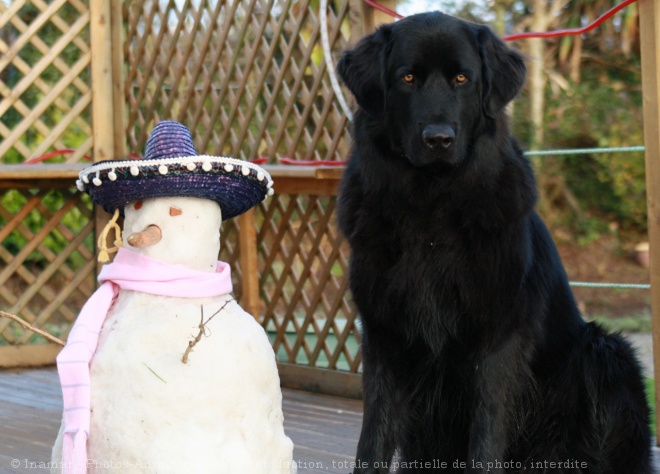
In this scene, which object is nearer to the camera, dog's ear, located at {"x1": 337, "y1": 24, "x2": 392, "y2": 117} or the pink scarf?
the pink scarf

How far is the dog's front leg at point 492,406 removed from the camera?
2062mm

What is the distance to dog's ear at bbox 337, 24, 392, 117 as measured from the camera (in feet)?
7.04

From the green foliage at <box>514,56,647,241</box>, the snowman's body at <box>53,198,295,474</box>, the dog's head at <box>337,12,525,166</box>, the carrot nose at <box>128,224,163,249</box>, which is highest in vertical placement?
the dog's head at <box>337,12,525,166</box>

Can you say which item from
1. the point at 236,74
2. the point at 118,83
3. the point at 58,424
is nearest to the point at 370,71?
the point at 58,424

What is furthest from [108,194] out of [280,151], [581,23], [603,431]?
[581,23]

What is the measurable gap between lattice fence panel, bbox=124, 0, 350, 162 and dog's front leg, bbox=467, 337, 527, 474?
5.93 feet

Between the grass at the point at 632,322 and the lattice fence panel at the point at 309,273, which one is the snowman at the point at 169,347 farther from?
the grass at the point at 632,322

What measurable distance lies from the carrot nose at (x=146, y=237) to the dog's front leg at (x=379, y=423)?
0.60 metres

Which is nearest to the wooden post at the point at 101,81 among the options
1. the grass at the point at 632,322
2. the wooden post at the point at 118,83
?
the wooden post at the point at 118,83

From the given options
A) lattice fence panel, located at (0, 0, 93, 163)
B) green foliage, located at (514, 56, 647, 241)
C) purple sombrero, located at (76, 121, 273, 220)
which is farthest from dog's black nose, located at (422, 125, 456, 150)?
green foliage, located at (514, 56, 647, 241)

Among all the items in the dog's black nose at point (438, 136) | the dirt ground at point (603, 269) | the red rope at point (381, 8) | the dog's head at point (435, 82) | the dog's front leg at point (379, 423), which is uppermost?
the red rope at point (381, 8)

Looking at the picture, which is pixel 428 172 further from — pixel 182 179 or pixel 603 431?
pixel 603 431

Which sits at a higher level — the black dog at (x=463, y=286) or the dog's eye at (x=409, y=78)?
the dog's eye at (x=409, y=78)

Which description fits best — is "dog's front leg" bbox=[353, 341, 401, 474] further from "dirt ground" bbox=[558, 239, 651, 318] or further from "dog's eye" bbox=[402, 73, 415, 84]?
"dirt ground" bbox=[558, 239, 651, 318]
